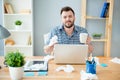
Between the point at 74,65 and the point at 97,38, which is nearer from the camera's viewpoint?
the point at 74,65

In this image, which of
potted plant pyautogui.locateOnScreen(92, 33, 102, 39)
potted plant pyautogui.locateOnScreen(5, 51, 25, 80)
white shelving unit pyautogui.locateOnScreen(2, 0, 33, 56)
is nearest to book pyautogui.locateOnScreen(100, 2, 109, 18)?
potted plant pyautogui.locateOnScreen(92, 33, 102, 39)

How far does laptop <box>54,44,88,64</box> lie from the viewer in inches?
76.1

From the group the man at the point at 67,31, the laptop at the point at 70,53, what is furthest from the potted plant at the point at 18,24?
the laptop at the point at 70,53

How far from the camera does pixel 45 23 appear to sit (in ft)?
12.4

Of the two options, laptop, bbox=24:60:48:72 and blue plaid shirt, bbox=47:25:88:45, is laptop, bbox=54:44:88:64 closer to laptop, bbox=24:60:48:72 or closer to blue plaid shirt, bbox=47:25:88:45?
laptop, bbox=24:60:48:72

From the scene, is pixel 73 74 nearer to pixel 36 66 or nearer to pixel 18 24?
pixel 36 66

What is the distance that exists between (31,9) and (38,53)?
94 cm

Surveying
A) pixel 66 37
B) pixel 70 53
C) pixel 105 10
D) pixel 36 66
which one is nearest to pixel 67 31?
pixel 66 37

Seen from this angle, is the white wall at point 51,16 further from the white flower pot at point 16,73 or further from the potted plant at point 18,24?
the white flower pot at point 16,73

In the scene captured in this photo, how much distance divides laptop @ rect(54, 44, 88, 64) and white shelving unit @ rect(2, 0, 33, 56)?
1712 mm

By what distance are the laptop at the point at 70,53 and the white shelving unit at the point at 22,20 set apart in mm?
1712

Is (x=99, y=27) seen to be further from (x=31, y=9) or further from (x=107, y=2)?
(x=31, y=9)

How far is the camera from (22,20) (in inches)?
146

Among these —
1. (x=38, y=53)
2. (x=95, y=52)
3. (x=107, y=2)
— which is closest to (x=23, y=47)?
(x=38, y=53)
